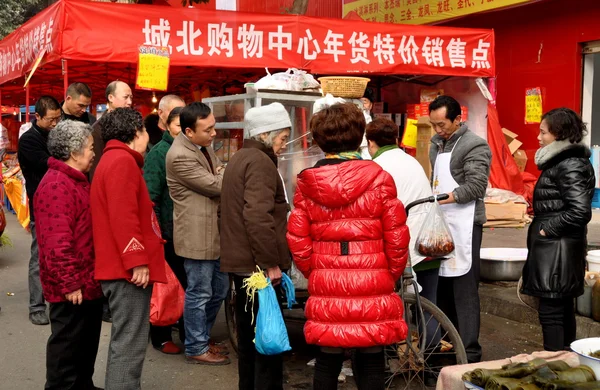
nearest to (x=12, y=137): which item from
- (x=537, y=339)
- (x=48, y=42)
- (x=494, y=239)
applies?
(x=48, y=42)

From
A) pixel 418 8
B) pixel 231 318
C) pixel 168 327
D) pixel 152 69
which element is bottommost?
pixel 168 327

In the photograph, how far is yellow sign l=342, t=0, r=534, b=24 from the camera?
11.6 metres

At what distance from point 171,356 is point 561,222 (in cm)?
322

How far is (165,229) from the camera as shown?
5355 millimetres

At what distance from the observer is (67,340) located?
12.6 ft

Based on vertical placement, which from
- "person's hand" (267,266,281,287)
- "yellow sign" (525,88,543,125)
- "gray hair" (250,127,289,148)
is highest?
"yellow sign" (525,88,543,125)

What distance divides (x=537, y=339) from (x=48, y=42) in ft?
20.8

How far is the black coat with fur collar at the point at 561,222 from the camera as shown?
4.16m

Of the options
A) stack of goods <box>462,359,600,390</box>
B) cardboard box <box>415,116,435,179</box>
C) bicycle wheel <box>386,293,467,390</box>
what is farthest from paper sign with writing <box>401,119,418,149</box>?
stack of goods <box>462,359,600,390</box>

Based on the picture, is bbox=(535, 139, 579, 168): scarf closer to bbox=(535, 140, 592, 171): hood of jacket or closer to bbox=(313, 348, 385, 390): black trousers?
bbox=(535, 140, 592, 171): hood of jacket

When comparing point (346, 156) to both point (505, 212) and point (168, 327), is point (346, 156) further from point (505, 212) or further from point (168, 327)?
point (505, 212)

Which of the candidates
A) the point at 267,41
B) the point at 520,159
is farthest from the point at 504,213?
the point at 267,41

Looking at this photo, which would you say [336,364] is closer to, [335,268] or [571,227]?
[335,268]

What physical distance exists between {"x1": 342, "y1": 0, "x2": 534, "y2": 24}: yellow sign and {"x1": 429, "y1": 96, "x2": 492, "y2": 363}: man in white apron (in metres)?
7.09
